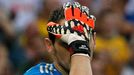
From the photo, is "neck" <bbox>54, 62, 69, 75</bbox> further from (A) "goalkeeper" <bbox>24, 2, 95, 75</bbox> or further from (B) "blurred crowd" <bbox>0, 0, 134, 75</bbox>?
(B) "blurred crowd" <bbox>0, 0, 134, 75</bbox>

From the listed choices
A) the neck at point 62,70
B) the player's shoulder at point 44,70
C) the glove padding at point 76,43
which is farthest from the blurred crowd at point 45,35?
the glove padding at point 76,43

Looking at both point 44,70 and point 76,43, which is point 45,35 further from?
point 76,43

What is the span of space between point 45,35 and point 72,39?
472 cm

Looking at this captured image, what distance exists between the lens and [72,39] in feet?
12.8

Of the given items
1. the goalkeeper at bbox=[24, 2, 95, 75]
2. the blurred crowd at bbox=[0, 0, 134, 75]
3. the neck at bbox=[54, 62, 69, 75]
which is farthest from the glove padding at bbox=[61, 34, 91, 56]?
the blurred crowd at bbox=[0, 0, 134, 75]

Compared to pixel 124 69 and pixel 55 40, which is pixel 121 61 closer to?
pixel 124 69

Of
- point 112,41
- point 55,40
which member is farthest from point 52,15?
point 112,41

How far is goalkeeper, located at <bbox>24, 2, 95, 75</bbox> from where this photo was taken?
392 centimetres

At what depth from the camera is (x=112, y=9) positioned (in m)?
9.73

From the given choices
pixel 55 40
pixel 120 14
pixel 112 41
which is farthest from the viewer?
pixel 120 14

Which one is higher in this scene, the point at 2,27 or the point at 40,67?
the point at 40,67

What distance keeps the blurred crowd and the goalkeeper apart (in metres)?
3.76

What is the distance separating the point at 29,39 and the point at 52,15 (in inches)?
180

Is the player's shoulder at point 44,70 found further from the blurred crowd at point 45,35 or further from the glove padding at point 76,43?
the blurred crowd at point 45,35
